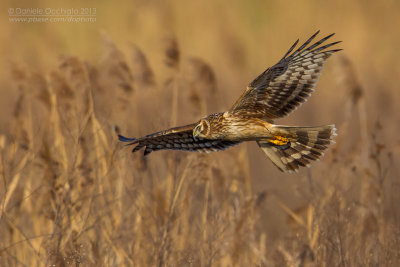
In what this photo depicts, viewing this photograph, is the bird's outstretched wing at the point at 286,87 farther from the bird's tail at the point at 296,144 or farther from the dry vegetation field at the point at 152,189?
the dry vegetation field at the point at 152,189

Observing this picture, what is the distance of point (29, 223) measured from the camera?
23.6 ft

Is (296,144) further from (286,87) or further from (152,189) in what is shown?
(152,189)

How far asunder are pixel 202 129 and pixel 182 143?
38cm

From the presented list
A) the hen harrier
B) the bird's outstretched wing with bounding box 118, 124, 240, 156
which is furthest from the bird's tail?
the bird's outstretched wing with bounding box 118, 124, 240, 156

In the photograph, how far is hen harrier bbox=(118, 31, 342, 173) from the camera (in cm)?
605

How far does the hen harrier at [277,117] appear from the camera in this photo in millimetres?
6051

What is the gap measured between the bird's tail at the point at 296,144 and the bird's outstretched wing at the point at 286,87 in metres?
0.18

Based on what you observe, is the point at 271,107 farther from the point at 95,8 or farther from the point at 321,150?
the point at 95,8

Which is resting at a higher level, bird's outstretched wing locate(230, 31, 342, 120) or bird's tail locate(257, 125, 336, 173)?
bird's outstretched wing locate(230, 31, 342, 120)

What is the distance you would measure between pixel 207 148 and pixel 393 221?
5.36 ft

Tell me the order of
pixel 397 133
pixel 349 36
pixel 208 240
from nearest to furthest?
pixel 208 240 < pixel 397 133 < pixel 349 36

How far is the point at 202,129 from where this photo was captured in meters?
6.20

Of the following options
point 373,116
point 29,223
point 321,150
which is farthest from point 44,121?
point 373,116

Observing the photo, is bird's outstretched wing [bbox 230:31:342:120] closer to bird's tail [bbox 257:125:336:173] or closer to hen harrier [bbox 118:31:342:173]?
hen harrier [bbox 118:31:342:173]
